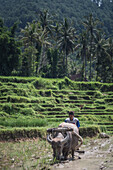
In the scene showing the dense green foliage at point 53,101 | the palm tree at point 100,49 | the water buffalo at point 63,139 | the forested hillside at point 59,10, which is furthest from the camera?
the forested hillside at point 59,10

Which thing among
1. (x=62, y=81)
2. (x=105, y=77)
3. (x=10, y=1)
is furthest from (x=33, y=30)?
(x=10, y=1)

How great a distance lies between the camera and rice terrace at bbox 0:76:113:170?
1372cm

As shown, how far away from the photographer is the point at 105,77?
48.9 m

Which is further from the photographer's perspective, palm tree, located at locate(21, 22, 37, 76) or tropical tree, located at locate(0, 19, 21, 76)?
palm tree, located at locate(21, 22, 37, 76)

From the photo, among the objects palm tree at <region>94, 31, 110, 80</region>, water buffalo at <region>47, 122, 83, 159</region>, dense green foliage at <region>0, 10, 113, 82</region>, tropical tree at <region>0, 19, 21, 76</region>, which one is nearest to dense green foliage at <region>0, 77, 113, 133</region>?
tropical tree at <region>0, 19, 21, 76</region>

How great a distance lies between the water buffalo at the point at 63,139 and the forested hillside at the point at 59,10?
303 ft

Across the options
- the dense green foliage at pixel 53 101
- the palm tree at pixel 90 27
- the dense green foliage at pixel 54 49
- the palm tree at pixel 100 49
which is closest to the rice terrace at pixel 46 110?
the dense green foliage at pixel 53 101

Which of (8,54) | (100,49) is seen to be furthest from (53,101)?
(100,49)

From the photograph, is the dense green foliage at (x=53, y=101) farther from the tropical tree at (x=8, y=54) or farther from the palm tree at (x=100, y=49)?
the palm tree at (x=100, y=49)

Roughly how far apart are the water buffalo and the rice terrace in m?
0.91

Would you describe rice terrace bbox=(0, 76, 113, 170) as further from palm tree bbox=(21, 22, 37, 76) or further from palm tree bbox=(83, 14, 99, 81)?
palm tree bbox=(83, 14, 99, 81)

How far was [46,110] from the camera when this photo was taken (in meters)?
25.7

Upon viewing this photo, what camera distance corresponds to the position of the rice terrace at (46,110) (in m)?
13.7

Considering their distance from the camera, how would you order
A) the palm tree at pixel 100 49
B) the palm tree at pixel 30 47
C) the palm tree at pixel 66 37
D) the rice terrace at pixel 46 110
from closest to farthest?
the rice terrace at pixel 46 110 < the palm tree at pixel 30 47 < the palm tree at pixel 66 37 < the palm tree at pixel 100 49
